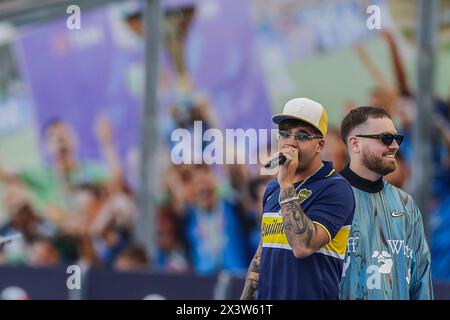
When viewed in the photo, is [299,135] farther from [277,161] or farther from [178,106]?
[178,106]

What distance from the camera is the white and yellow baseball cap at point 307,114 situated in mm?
6707

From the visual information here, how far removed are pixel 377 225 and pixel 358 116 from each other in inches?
22.7

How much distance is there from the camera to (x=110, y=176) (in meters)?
21.0

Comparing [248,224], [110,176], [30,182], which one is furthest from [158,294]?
[30,182]

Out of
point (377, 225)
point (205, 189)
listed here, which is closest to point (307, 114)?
point (377, 225)

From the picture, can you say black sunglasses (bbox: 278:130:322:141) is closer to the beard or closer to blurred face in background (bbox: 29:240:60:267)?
the beard

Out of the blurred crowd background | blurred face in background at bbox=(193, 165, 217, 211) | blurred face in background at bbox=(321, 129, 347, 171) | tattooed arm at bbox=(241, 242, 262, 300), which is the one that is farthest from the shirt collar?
blurred face in background at bbox=(193, 165, 217, 211)

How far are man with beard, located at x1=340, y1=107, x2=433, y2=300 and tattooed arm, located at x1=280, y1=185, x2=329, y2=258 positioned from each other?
0.32 m

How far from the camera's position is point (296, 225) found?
6547 millimetres

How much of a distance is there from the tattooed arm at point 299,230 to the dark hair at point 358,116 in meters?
0.58

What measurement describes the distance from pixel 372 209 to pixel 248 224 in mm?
11159

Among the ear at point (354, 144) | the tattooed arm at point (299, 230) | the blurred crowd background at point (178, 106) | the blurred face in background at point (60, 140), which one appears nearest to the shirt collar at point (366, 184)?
the ear at point (354, 144)

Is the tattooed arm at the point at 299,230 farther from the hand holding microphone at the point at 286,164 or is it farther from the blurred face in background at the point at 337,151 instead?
the blurred face in background at the point at 337,151
